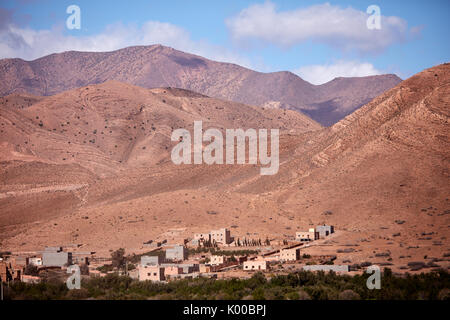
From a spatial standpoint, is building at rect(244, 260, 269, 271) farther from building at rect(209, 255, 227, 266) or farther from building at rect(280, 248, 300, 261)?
building at rect(280, 248, 300, 261)

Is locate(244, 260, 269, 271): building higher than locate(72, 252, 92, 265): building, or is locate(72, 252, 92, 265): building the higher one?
locate(72, 252, 92, 265): building

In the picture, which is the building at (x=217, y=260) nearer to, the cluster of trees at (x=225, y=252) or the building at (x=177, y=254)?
the cluster of trees at (x=225, y=252)

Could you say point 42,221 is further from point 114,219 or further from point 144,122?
point 144,122

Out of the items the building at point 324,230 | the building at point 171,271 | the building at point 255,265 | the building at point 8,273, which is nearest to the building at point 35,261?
the building at point 8,273

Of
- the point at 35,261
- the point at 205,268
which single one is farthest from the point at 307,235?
the point at 35,261

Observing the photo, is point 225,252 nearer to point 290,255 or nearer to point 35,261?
point 290,255

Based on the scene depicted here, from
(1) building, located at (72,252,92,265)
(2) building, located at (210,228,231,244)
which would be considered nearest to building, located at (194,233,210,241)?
(2) building, located at (210,228,231,244)

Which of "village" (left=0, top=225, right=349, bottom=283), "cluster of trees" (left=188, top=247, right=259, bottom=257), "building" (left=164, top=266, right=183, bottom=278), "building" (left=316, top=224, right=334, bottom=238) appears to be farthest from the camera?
"building" (left=316, top=224, right=334, bottom=238)
